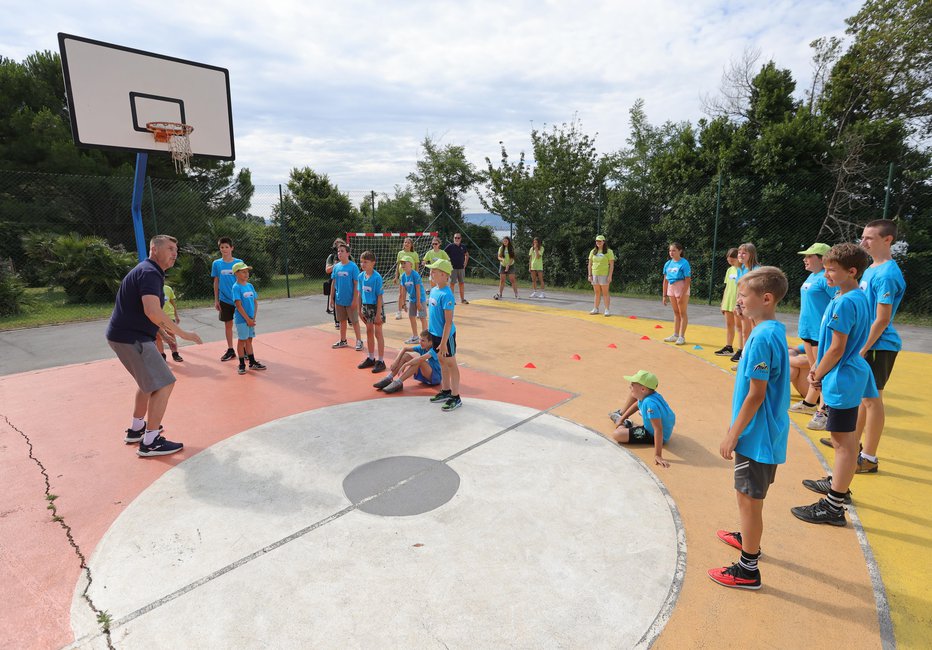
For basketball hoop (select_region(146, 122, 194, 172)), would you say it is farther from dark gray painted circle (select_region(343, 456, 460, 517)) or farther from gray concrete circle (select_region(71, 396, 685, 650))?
dark gray painted circle (select_region(343, 456, 460, 517))

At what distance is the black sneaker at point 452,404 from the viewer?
5.85 metres

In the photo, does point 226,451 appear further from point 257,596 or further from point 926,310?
point 926,310

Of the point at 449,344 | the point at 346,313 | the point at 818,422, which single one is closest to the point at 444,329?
the point at 449,344

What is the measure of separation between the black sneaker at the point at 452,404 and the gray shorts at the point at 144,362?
2901 mm

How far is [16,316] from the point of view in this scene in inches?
466

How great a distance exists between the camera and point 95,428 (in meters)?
5.46

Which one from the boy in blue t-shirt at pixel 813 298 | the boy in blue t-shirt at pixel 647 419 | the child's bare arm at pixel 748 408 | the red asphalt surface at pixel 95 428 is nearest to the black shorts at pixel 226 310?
the red asphalt surface at pixel 95 428

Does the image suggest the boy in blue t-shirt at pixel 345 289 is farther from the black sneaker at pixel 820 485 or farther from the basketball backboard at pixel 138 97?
the black sneaker at pixel 820 485

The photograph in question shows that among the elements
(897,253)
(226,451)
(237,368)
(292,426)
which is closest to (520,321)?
(237,368)

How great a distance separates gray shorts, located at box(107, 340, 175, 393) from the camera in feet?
15.1

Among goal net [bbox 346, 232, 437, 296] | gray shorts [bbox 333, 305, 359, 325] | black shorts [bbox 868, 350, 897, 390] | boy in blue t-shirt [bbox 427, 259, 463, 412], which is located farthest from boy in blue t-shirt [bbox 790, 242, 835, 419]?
goal net [bbox 346, 232, 437, 296]

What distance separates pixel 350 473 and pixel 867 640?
3.68 metres

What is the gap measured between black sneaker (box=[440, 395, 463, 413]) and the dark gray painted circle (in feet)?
4.22

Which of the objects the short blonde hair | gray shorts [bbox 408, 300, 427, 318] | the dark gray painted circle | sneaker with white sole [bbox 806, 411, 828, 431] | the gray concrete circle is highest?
the short blonde hair
